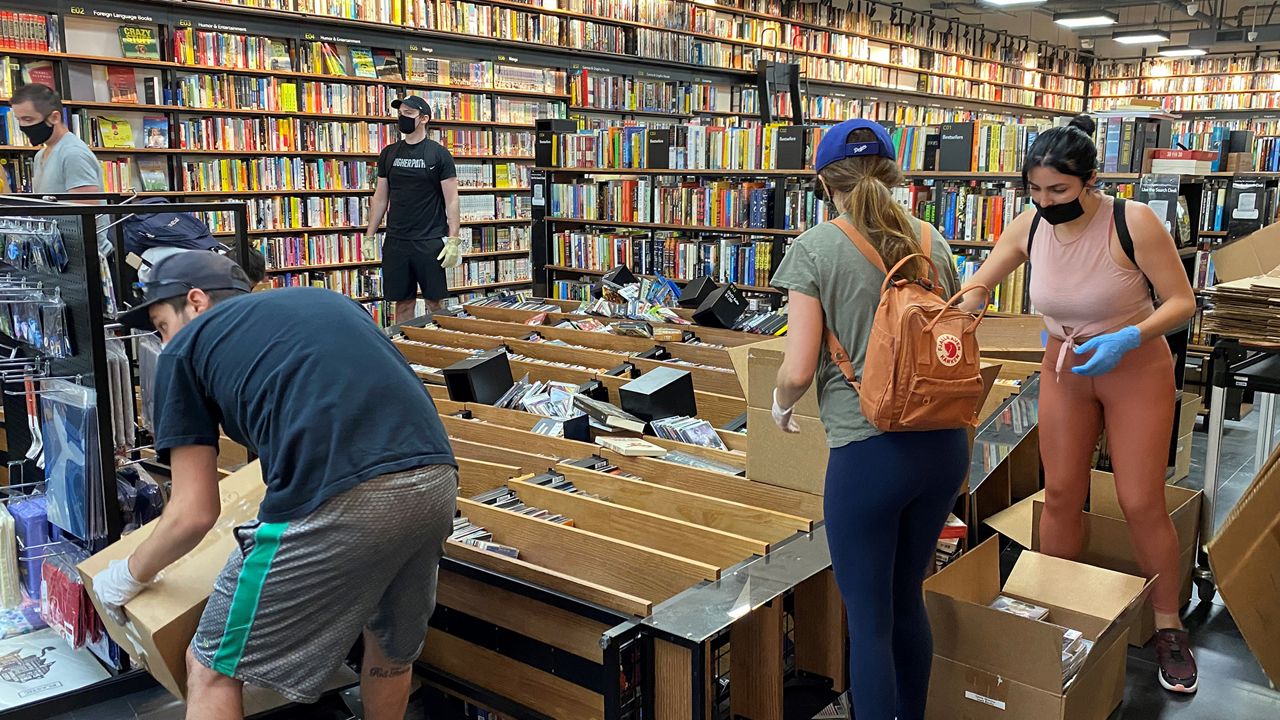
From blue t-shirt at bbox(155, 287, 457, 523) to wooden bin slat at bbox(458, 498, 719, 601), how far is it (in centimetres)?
72

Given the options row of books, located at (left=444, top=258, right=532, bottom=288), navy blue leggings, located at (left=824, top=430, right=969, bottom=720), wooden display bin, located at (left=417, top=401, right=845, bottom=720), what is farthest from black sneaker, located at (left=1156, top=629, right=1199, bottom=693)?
row of books, located at (left=444, top=258, right=532, bottom=288)

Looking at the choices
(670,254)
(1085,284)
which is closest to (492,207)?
(670,254)

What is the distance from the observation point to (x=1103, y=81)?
17.9 metres

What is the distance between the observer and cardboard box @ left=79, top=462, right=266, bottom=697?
2006mm

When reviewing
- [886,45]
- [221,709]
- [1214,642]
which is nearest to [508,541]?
[221,709]

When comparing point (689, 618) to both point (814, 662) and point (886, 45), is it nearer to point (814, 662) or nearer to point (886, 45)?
point (814, 662)

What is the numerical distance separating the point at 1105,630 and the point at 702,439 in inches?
53.4

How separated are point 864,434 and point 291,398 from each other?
1037 millimetres

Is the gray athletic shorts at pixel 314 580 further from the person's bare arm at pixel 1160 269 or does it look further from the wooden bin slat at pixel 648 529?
the person's bare arm at pixel 1160 269

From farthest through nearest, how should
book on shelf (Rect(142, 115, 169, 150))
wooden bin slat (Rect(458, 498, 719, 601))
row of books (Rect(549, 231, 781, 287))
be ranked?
book on shelf (Rect(142, 115, 169, 150)), row of books (Rect(549, 231, 781, 287)), wooden bin slat (Rect(458, 498, 719, 601))

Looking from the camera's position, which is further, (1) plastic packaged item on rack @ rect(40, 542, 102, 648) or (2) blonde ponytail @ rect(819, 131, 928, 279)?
(1) plastic packaged item on rack @ rect(40, 542, 102, 648)

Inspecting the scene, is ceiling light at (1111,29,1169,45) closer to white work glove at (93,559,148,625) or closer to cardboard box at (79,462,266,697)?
cardboard box at (79,462,266,697)

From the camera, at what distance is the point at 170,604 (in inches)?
80.5

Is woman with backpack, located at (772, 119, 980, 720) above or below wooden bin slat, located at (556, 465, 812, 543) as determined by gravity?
above
